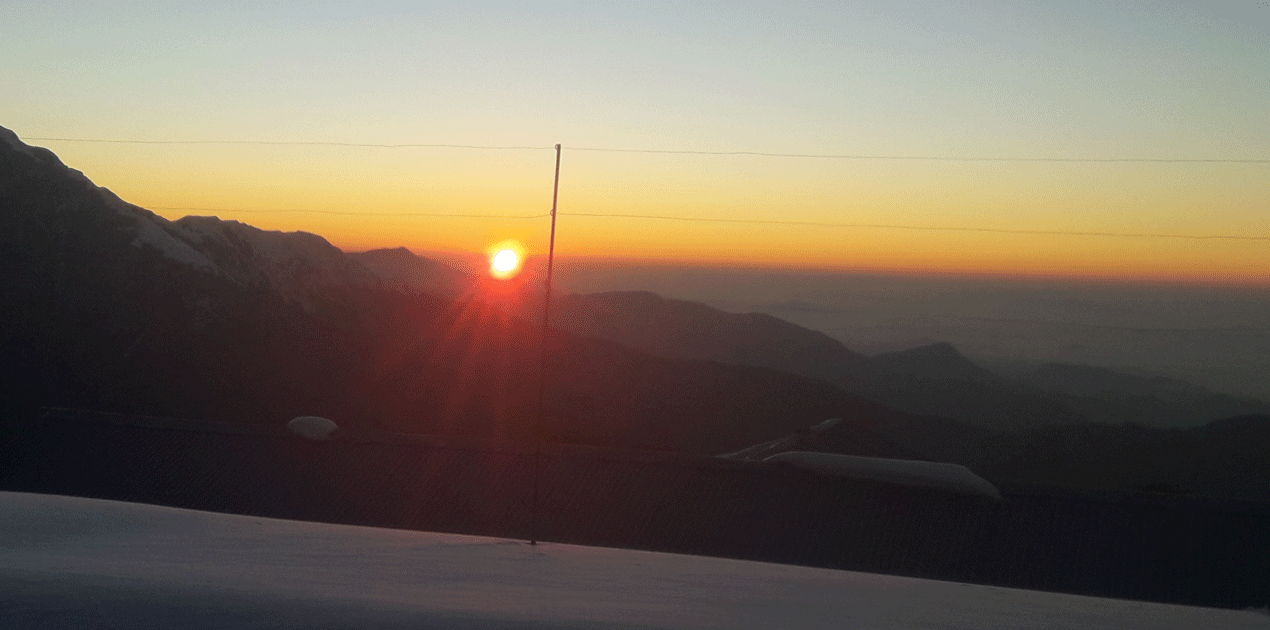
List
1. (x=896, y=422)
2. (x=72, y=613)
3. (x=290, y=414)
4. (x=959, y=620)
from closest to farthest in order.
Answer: (x=72, y=613), (x=959, y=620), (x=290, y=414), (x=896, y=422)

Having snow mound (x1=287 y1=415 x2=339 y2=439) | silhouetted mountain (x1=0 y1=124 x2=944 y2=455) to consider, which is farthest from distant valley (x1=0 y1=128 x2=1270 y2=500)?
snow mound (x1=287 y1=415 x2=339 y2=439)

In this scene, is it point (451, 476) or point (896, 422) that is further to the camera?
point (896, 422)

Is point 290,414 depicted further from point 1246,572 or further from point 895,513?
point 1246,572

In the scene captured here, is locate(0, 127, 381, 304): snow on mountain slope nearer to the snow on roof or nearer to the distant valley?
the distant valley

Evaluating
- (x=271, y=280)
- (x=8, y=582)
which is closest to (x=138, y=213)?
(x=271, y=280)

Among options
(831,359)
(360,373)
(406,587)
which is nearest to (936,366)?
(831,359)

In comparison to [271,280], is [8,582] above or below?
below
